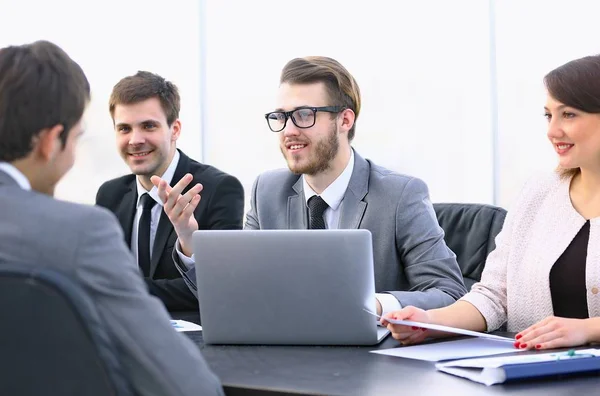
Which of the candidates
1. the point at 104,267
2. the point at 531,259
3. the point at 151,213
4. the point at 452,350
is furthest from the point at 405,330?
the point at 151,213

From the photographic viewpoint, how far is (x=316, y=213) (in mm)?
2949

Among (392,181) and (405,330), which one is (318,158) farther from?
(405,330)

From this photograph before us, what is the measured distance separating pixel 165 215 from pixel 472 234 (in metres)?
1.14

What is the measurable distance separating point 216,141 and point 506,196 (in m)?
1.84

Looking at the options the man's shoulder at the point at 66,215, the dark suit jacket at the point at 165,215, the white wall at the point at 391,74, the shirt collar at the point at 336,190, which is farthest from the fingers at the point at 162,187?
the white wall at the point at 391,74

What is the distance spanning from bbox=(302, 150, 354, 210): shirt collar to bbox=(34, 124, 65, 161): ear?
160cm

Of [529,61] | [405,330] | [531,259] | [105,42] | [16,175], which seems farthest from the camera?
[105,42]

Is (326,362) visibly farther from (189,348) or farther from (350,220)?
(350,220)

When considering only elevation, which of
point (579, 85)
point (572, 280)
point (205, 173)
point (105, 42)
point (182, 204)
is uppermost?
point (105, 42)

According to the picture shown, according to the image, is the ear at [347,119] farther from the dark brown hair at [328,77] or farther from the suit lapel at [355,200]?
the suit lapel at [355,200]

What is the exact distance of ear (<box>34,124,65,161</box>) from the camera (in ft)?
4.59

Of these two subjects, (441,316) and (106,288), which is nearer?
(106,288)

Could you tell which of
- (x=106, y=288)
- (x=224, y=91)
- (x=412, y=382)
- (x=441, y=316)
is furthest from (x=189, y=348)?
(x=224, y=91)

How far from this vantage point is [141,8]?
552 centimetres
